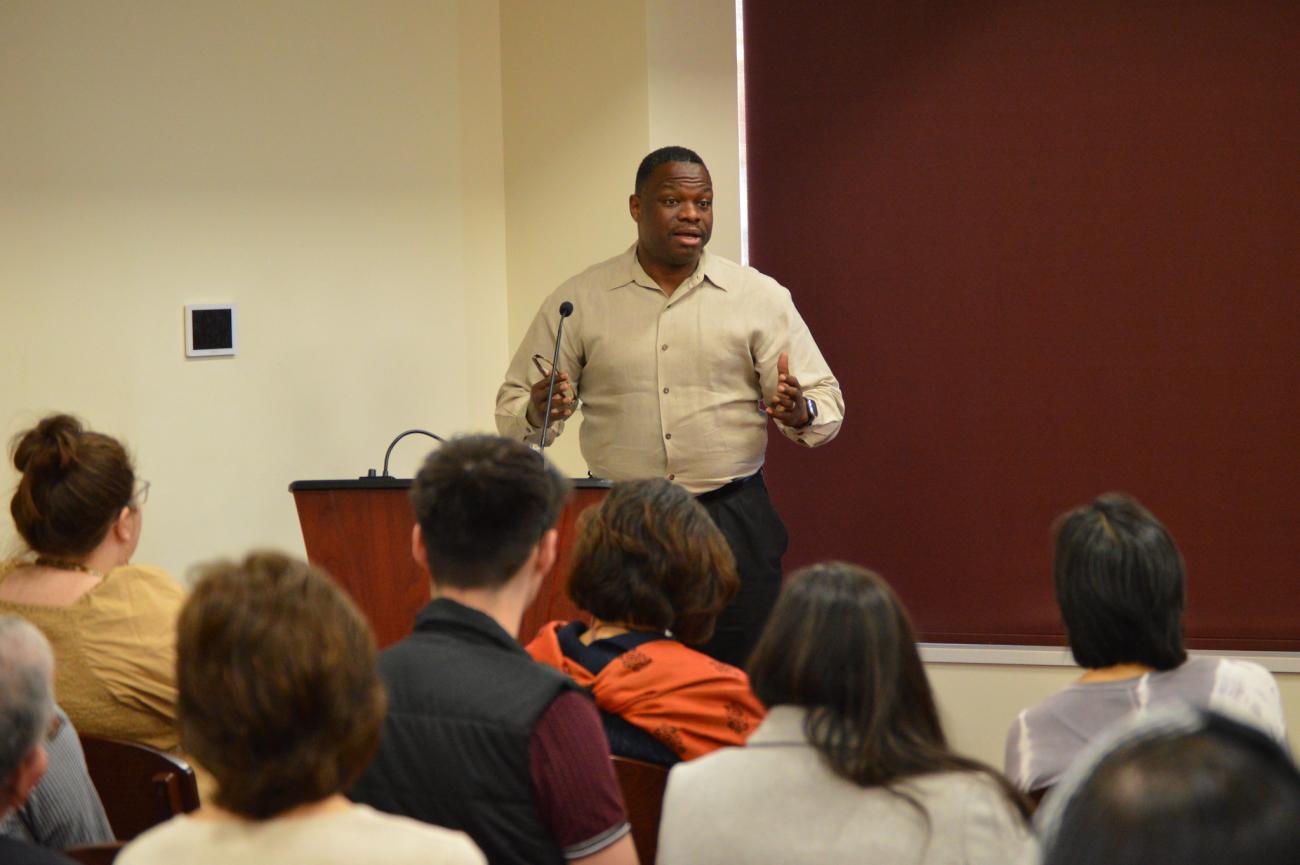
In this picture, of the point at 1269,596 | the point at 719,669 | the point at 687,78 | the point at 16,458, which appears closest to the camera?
the point at 719,669

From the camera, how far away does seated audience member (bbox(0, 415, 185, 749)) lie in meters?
2.15

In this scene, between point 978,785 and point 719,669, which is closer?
point 978,785

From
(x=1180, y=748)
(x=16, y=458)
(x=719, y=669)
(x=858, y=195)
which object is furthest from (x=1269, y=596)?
(x=1180, y=748)

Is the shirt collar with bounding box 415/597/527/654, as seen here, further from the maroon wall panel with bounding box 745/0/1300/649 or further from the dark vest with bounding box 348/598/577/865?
the maroon wall panel with bounding box 745/0/1300/649

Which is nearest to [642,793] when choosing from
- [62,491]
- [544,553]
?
[544,553]

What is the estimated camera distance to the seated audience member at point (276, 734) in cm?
118

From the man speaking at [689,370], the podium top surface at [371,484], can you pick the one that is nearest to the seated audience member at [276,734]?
the podium top surface at [371,484]

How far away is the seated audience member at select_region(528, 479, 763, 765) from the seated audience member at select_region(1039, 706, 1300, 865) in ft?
4.55

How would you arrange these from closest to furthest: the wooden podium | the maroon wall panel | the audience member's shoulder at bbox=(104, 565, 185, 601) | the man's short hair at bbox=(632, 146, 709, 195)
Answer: the audience member's shoulder at bbox=(104, 565, 185, 601) → the wooden podium → the man's short hair at bbox=(632, 146, 709, 195) → the maroon wall panel

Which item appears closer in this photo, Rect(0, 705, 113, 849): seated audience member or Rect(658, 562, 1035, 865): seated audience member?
Rect(658, 562, 1035, 865): seated audience member

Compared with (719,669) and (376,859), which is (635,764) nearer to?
(719,669)

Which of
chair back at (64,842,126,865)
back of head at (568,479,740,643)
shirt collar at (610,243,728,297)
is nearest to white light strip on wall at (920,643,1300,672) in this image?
shirt collar at (610,243,728,297)

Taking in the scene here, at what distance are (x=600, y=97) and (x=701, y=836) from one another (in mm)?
3230

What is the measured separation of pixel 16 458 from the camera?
2.29 metres
